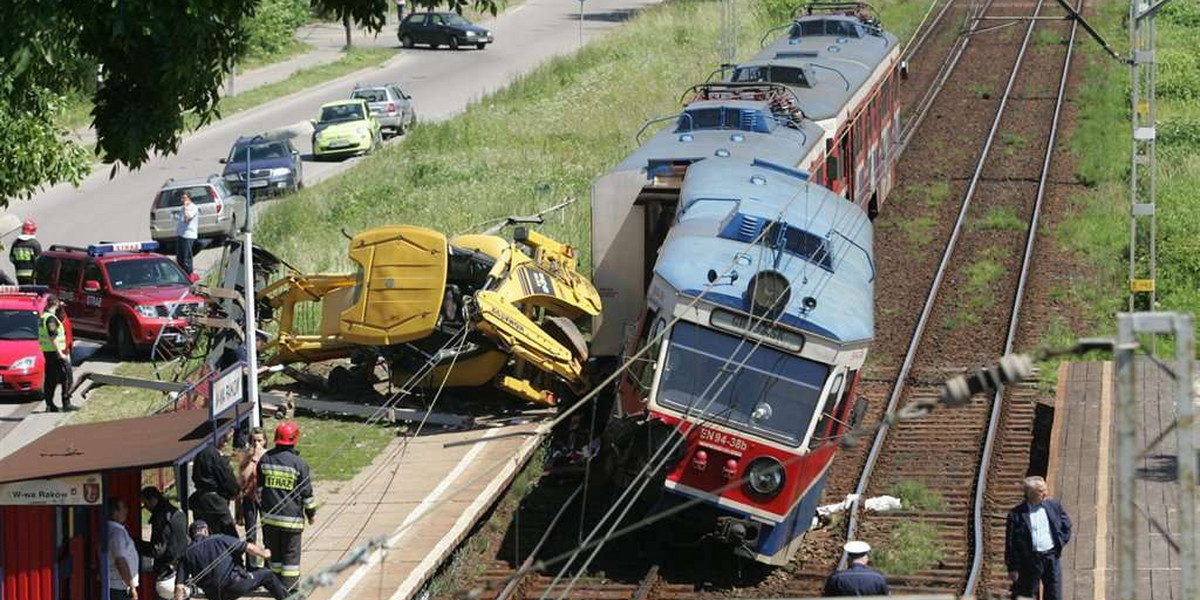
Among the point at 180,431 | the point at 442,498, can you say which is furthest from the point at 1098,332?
the point at 180,431

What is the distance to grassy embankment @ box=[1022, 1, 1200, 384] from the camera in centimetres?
2784

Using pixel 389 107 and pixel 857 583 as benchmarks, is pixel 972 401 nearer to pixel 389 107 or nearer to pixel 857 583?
pixel 857 583

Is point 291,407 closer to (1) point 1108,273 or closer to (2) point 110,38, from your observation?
(2) point 110,38

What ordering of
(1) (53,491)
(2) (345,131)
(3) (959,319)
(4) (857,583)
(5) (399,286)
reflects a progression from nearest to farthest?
(4) (857,583) < (1) (53,491) < (5) (399,286) < (3) (959,319) < (2) (345,131)

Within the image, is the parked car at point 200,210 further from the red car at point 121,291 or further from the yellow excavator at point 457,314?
the yellow excavator at point 457,314

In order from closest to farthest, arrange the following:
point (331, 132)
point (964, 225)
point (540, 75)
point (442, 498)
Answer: point (442, 498) < point (964, 225) < point (331, 132) < point (540, 75)

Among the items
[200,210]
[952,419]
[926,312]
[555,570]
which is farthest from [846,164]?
[200,210]

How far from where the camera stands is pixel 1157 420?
2122cm

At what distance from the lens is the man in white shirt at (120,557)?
15.7m

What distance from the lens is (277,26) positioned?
65.9 meters

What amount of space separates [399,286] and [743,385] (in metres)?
6.53

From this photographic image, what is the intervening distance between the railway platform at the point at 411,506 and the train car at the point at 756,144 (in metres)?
2.09

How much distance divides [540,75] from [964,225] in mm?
21607

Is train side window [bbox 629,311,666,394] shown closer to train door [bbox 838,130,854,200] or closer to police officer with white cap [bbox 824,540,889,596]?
police officer with white cap [bbox 824,540,889,596]
